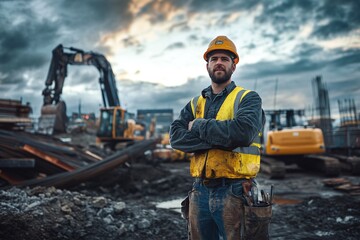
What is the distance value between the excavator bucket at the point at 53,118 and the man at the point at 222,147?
14981mm

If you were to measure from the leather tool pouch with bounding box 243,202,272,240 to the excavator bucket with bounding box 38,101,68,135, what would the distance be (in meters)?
15.5

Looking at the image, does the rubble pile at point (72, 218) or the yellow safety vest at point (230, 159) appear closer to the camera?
the yellow safety vest at point (230, 159)

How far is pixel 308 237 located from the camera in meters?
4.64

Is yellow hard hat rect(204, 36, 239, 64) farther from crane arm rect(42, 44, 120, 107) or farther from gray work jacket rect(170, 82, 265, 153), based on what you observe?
crane arm rect(42, 44, 120, 107)

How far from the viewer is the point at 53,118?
16141 mm

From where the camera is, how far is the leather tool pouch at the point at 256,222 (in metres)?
2.15

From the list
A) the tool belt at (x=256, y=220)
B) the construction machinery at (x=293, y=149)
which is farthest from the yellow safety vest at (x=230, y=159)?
the construction machinery at (x=293, y=149)

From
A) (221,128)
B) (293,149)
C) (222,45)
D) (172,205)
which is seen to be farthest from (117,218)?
(293,149)

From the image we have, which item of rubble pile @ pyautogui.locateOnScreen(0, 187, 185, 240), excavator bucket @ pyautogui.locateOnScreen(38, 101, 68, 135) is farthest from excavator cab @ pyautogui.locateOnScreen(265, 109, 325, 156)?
excavator bucket @ pyautogui.locateOnScreen(38, 101, 68, 135)

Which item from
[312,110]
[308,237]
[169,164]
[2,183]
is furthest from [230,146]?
[312,110]

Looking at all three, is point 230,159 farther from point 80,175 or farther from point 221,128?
point 80,175

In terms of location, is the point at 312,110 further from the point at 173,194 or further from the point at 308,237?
the point at 308,237

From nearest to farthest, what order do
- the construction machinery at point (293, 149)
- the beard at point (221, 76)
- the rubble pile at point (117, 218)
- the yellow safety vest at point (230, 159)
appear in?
the yellow safety vest at point (230, 159), the beard at point (221, 76), the rubble pile at point (117, 218), the construction machinery at point (293, 149)

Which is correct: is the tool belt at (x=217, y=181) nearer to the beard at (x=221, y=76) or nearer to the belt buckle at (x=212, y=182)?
the belt buckle at (x=212, y=182)
